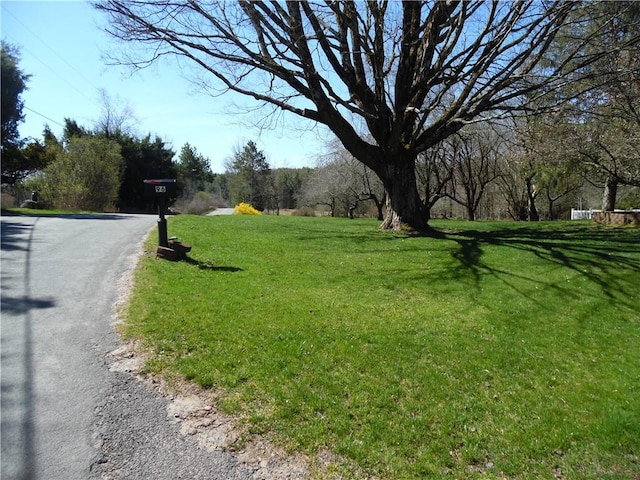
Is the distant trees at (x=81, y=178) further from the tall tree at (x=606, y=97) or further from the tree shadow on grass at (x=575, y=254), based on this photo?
the tall tree at (x=606, y=97)

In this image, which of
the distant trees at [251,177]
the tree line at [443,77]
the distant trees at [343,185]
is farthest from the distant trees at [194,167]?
the tree line at [443,77]

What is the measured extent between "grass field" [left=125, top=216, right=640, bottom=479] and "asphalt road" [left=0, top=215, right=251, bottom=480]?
408 millimetres

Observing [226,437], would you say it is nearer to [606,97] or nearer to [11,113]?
[606,97]

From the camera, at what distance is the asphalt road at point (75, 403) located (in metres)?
2.52

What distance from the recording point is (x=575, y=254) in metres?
9.37

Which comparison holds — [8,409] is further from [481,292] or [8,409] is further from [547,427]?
[481,292]

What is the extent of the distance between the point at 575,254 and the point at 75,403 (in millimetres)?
9963

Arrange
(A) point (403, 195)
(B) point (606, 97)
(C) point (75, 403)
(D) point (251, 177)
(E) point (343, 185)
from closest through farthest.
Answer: (C) point (75, 403) → (B) point (606, 97) → (A) point (403, 195) → (E) point (343, 185) → (D) point (251, 177)

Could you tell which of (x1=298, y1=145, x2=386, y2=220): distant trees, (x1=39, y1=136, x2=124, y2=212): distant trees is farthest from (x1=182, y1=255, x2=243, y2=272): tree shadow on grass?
(x1=39, y1=136, x2=124, y2=212): distant trees

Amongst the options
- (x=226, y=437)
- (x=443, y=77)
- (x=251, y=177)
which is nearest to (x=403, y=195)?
(x=443, y=77)

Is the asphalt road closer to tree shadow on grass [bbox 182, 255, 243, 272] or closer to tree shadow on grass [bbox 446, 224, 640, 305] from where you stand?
tree shadow on grass [bbox 182, 255, 243, 272]

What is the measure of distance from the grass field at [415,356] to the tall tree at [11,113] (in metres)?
20.3

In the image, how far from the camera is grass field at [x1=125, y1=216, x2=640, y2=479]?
2.96m

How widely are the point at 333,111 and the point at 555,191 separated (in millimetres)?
23700
